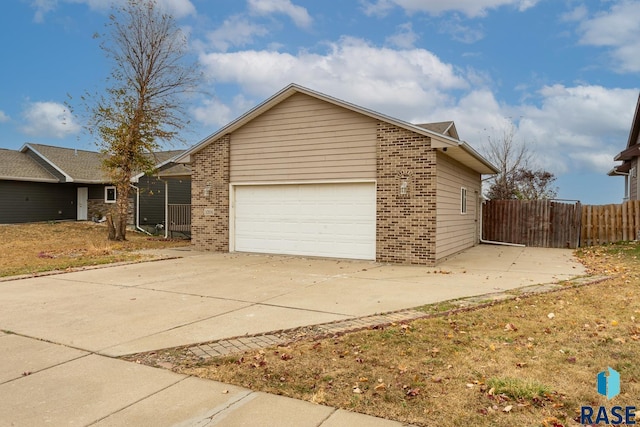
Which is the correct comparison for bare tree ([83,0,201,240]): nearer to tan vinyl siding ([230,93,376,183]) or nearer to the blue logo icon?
tan vinyl siding ([230,93,376,183])

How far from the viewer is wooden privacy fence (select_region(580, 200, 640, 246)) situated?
14.7 m

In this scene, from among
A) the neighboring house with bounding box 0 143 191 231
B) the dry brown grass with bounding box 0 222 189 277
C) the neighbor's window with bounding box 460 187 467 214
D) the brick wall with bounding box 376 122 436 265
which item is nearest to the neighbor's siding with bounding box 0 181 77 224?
the neighboring house with bounding box 0 143 191 231

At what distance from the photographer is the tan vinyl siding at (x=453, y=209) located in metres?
11.3

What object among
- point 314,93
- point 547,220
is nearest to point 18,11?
point 314,93

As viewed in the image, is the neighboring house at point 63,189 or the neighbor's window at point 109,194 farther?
the neighbor's window at point 109,194

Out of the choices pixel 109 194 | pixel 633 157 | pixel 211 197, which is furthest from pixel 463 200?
pixel 109 194

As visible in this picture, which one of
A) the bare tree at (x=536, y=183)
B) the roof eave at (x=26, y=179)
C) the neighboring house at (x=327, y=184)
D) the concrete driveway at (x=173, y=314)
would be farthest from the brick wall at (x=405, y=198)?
the roof eave at (x=26, y=179)

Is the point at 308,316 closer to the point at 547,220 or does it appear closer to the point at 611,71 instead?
the point at 547,220

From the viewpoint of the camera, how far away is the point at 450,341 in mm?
4426

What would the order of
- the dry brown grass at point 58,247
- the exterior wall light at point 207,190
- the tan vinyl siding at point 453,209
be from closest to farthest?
the dry brown grass at point 58,247
the tan vinyl siding at point 453,209
the exterior wall light at point 207,190

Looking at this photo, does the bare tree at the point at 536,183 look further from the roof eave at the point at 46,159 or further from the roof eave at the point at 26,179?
the roof eave at the point at 26,179

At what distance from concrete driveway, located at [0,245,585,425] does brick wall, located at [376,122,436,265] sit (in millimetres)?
630

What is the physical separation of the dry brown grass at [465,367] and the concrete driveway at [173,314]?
325 millimetres

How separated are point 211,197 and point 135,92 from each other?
693cm
